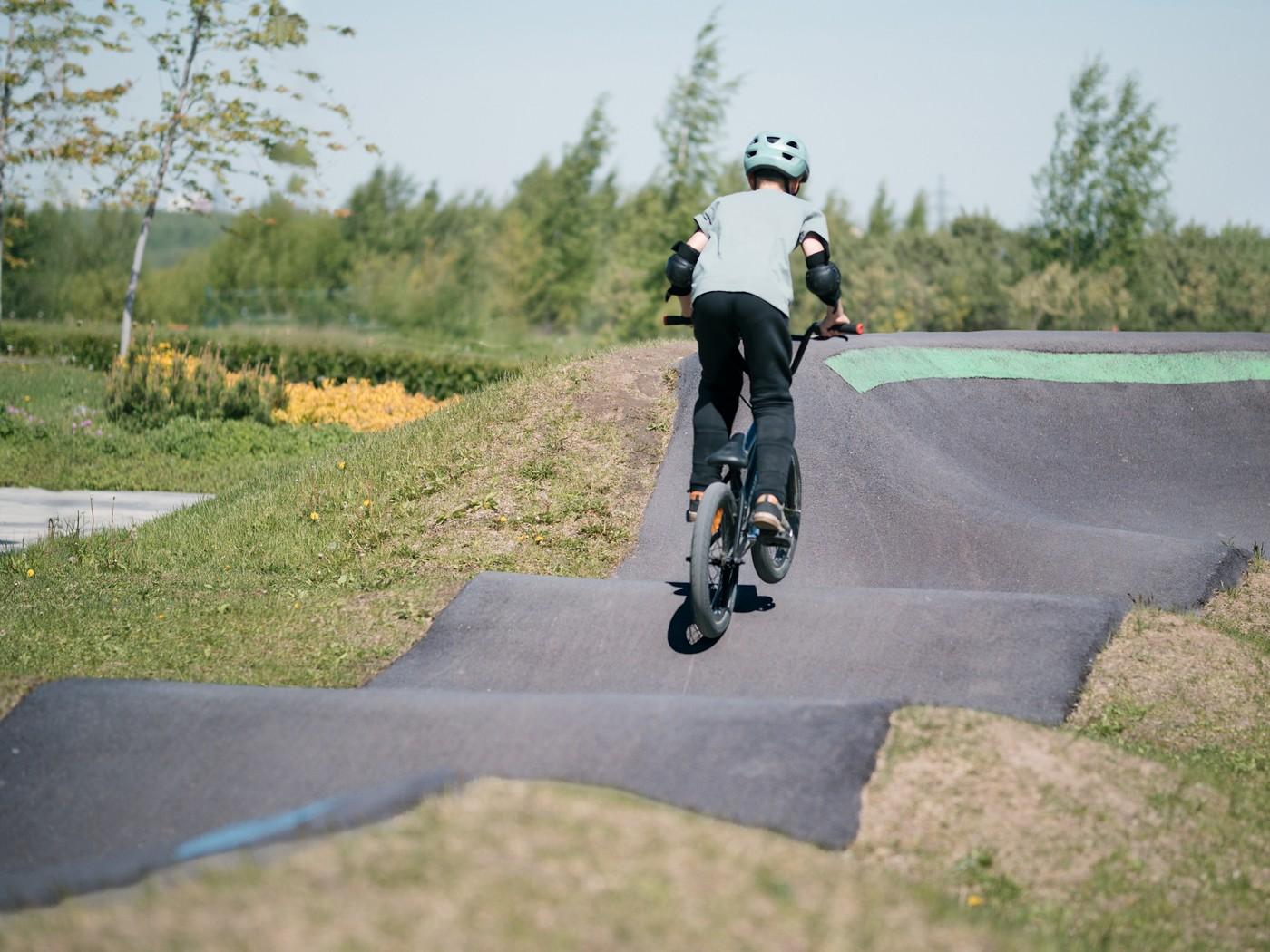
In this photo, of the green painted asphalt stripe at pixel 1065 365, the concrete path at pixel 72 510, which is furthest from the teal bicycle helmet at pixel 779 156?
the concrete path at pixel 72 510

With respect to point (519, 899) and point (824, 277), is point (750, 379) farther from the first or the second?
point (519, 899)

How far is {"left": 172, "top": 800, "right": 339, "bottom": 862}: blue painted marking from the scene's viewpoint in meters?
3.76

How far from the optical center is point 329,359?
21.3 meters

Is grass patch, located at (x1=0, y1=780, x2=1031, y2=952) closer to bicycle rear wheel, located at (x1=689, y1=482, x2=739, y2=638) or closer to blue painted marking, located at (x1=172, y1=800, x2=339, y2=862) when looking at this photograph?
blue painted marking, located at (x1=172, y1=800, x2=339, y2=862)

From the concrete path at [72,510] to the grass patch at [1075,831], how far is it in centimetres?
732

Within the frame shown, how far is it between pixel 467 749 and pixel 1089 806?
2.15 m

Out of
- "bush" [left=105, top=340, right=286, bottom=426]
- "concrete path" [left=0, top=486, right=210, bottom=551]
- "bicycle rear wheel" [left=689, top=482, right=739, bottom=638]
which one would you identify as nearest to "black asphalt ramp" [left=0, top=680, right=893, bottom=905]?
"bicycle rear wheel" [left=689, top=482, right=739, bottom=638]

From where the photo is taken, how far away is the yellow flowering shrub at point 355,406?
17.2 meters

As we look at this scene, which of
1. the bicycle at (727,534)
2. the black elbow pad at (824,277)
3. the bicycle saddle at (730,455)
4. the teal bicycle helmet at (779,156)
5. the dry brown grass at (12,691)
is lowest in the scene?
the dry brown grass at (12,691)

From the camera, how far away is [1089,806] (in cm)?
438

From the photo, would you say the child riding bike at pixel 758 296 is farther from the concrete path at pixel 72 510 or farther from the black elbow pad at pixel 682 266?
the concrete path at pixel 72 510

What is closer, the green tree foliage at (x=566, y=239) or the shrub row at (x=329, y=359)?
the shrub row at (x=329, y=359)

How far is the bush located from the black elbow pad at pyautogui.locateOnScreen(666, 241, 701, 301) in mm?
11041

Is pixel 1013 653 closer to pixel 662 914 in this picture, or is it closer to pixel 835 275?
pixel 835 275
